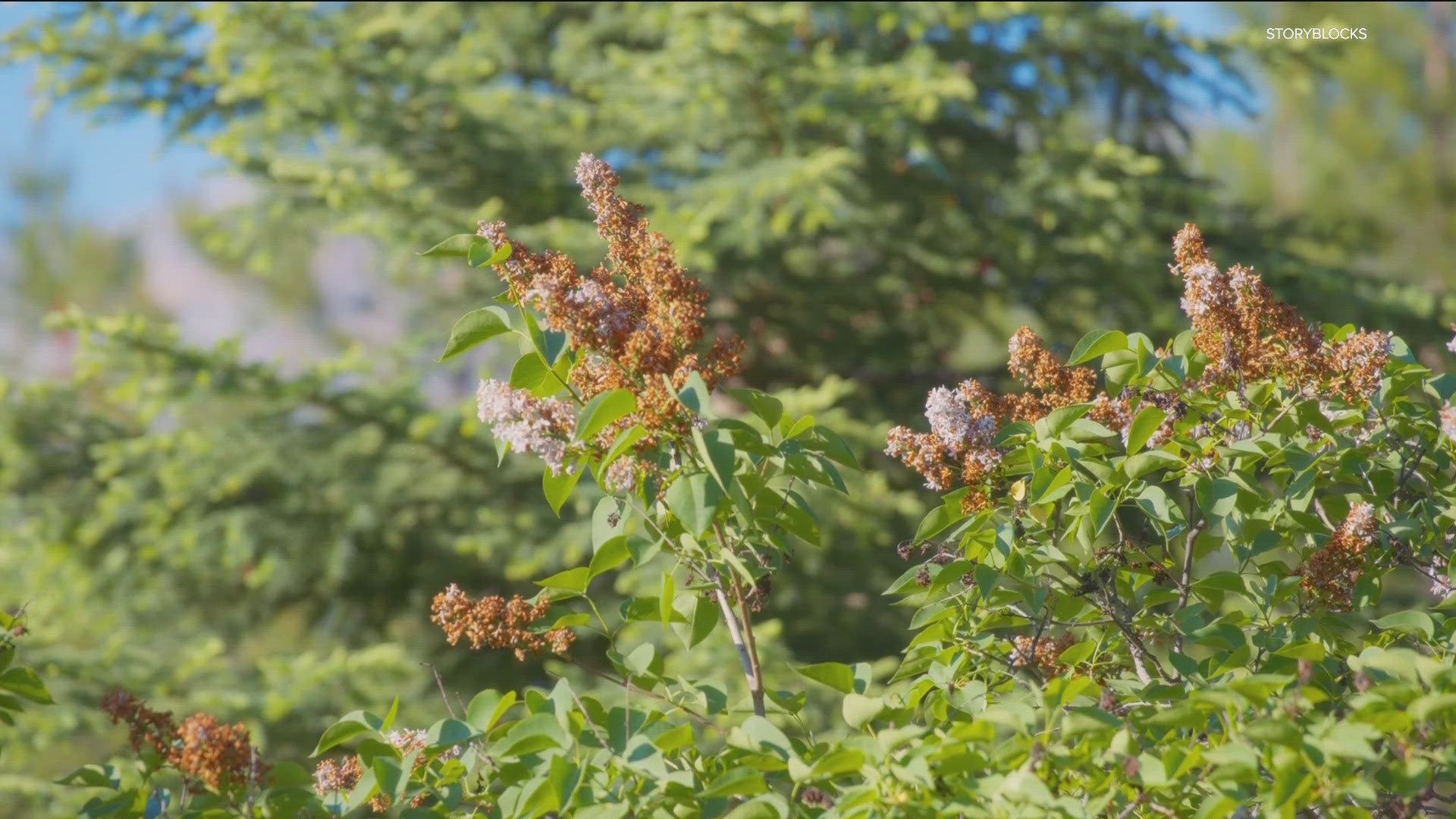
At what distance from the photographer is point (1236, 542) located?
149cm

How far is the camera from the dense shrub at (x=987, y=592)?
1.08 m

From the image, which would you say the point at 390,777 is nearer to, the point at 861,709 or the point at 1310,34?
the point at 861,709

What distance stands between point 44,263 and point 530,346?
63.9ft

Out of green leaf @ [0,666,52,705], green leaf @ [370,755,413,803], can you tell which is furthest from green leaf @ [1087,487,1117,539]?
green leaf @ [0,666,52,705]

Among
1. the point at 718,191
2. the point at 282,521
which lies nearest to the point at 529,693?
the point at 718,191

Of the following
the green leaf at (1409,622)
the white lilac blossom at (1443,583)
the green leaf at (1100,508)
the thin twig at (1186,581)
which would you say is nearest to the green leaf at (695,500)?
the green leaf at (1100,508)

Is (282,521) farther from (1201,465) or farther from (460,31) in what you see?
(1201,465)

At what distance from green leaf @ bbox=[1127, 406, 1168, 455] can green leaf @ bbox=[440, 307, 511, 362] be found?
27.2 inches

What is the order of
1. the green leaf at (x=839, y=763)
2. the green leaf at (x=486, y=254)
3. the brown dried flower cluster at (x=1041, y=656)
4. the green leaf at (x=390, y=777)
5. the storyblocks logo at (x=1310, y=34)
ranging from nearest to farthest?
the green leaf at (x=839, y=763)
the green leaf at (x=390, y=777)
the green leaf at (x=486, y=254)
the brown dried flower cluster at (x=1041, y=656)
the storyblocks logo at (x=1310, y=34)

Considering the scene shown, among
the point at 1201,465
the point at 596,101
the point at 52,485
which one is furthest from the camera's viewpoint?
the point at 596,101

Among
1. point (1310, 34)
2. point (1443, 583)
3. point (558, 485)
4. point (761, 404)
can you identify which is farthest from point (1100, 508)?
point (1310, 34)

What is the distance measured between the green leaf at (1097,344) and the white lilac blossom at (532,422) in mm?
600

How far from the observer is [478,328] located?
4.08 ft

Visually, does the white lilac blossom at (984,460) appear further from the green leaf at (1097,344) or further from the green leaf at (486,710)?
the green leaf at (486,710)
